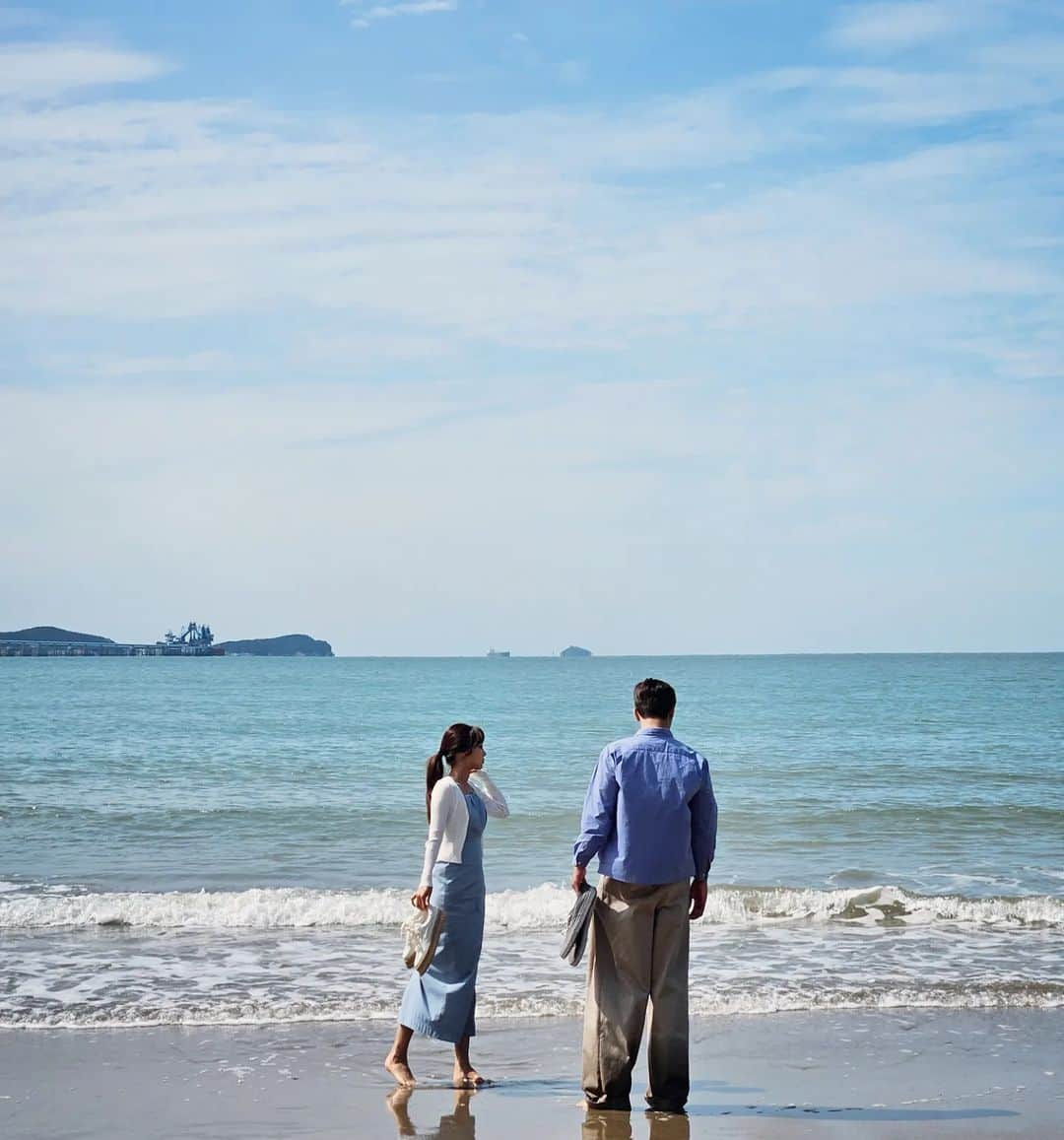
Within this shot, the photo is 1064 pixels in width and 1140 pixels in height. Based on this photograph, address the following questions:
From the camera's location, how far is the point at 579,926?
5.35 metres

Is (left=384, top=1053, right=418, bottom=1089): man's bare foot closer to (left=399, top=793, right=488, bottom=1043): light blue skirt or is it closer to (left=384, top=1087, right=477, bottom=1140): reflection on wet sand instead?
(left=384, top=1087, right=477, bottom=1140): reflection on wet sand

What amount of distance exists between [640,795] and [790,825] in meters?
12.9

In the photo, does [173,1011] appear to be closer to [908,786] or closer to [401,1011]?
[401,1011]

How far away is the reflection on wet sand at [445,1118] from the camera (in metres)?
5.43

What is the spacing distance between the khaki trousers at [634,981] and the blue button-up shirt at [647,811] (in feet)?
0.34

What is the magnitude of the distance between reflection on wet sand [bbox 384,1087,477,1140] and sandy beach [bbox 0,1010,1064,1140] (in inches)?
0.5

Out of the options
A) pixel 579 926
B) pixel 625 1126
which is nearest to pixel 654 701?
pixel 579 926

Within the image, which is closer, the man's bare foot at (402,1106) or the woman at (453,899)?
the man's bare foot at (402,1106)

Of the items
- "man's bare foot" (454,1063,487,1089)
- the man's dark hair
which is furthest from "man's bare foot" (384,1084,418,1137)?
the man's dark hair

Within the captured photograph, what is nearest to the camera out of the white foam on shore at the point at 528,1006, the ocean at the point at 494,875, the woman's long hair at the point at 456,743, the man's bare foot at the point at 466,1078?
the woman's long hair at the point at 456,743

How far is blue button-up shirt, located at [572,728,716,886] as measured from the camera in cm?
532

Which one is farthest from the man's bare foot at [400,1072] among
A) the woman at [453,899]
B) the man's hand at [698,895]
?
the man's hand at [698,895]

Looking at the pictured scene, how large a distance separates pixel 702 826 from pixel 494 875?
8.18 meters

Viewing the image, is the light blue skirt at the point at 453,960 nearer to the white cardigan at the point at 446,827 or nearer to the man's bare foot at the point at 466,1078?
the white cardigan at the point at 446,827
